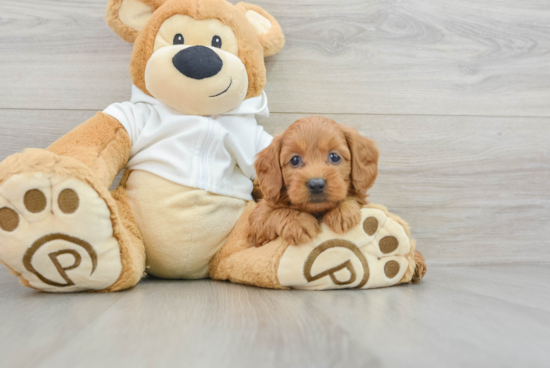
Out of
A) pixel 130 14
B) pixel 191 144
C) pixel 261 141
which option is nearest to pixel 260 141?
pixel 261 141

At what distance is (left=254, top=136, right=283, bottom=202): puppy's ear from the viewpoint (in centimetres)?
82

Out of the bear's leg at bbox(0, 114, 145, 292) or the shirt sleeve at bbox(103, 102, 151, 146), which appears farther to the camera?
the shirt sleeve at bbox(103, 102, 151, 146)

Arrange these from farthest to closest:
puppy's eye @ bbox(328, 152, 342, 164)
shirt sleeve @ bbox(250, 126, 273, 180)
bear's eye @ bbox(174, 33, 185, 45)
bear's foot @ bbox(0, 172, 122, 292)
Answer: shirt sleeve @ bbox(250, 126, 273, 180)
bear's eye @ bbox(174, 33, 185, 45)
puppy's eye @ bbox(328, 152, 342, 164)
bear's foot @ bbox(0, 172, 122, 292)

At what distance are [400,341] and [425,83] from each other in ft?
3.01

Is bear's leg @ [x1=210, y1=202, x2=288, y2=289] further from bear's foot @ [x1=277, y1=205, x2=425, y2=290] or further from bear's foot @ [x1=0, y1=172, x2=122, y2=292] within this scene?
bear's foot @ [x1=0, y1=172, x2=122, y2=292]

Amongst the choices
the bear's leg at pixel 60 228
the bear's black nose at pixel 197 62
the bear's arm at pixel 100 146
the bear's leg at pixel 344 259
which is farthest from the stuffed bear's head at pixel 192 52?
the bear's leg at pixel 344 259

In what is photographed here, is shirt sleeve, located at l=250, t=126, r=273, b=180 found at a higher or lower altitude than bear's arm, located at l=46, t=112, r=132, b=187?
higher

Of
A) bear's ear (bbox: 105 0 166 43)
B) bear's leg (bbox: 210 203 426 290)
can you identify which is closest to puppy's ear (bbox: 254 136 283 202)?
bear's leg (bbox: 210 203 426 290)

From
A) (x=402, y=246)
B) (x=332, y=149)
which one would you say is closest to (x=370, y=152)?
(x=332, y=149)

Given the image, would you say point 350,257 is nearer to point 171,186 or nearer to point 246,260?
point 246,260

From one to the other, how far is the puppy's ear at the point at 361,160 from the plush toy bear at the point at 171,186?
57 mm

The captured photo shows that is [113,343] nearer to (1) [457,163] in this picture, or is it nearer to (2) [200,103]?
(2) [200,103]

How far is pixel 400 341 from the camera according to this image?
0.51 meters

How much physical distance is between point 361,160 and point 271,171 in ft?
0.60
